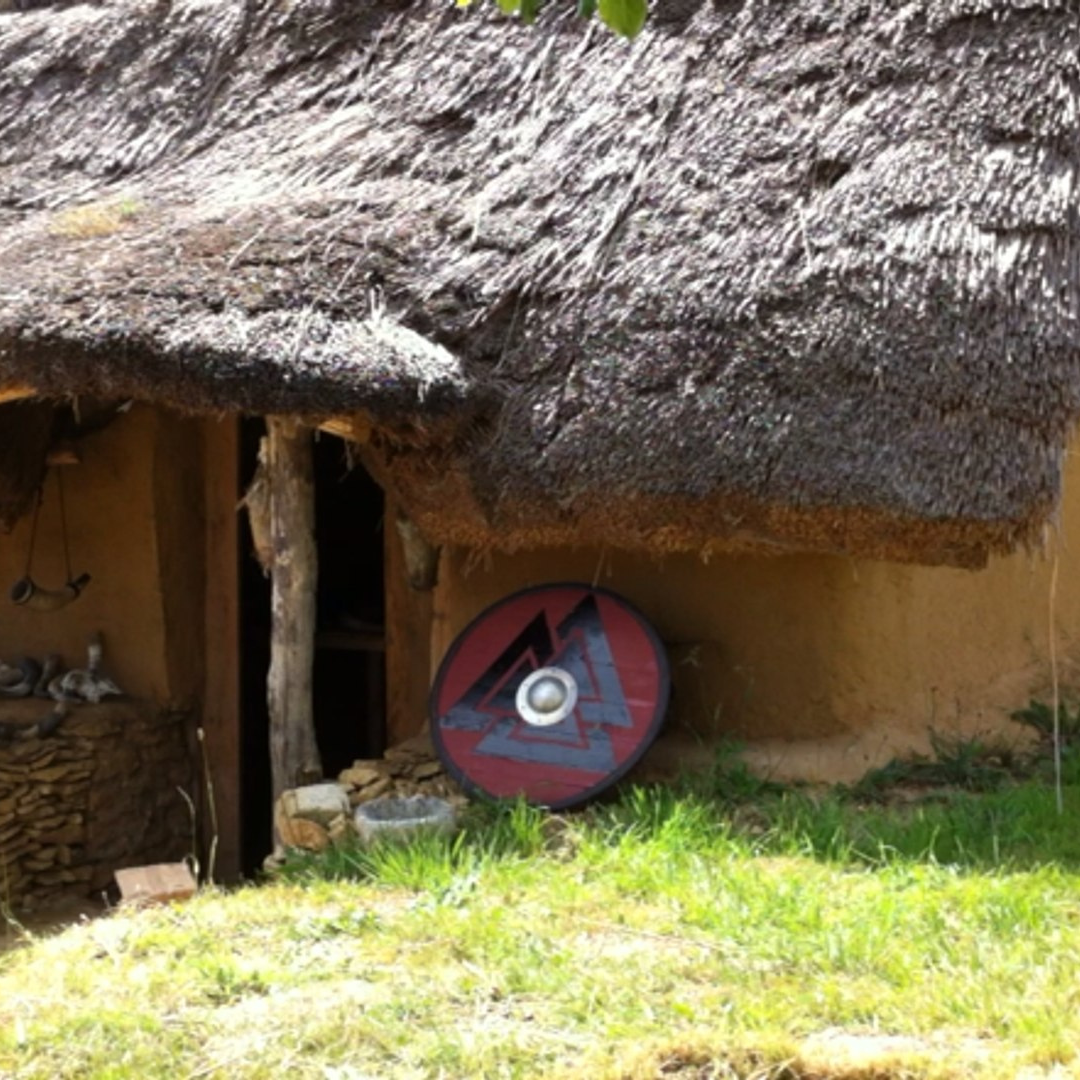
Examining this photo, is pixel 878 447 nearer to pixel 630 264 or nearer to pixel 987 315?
pixel 987 315

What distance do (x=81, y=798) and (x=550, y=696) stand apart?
2416mm

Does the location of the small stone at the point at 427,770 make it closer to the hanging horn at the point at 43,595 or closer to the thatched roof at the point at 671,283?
the thatched roof at the point at 671,283

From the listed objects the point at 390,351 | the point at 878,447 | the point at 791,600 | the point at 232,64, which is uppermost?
the point at 232,64

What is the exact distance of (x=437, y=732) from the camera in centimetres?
617

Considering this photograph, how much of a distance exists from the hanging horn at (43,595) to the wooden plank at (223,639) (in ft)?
1.86

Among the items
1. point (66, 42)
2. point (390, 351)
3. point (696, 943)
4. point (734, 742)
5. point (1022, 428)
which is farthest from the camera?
point (66, 42)

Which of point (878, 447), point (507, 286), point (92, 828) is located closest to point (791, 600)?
point (878, 447)

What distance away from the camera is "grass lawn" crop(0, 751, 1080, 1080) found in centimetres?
371

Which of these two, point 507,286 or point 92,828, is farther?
point 92,828

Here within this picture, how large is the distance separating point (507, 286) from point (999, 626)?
1955 mm

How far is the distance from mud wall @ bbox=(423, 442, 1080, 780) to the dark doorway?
2.32m

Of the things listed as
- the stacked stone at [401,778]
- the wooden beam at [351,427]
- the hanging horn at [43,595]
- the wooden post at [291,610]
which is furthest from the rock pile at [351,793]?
the hanging horn at [43,595]

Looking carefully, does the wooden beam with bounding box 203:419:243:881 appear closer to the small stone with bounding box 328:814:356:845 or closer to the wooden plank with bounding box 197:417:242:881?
the wooden plank with bounding box 197:417:242:881

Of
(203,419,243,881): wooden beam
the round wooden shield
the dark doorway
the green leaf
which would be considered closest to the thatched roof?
the round wooden shield
